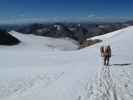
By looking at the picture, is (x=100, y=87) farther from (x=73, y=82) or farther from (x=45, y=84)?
(x=45, y=84)

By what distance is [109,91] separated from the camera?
9781mm

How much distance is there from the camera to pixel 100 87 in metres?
10.6

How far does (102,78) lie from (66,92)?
3398 mm

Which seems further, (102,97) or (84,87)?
(84,87)

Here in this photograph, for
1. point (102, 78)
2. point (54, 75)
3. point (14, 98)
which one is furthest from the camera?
point (54, 75)

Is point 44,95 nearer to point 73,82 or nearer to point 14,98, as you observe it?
point 14,98

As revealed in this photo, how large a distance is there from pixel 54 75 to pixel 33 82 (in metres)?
2.11

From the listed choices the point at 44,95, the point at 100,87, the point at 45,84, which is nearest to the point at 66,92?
the point at 44,95

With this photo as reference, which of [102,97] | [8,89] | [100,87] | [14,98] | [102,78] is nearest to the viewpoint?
[102,97]

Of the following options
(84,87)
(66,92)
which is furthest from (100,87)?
(66,92)

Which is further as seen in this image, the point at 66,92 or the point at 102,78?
the point at 102,78

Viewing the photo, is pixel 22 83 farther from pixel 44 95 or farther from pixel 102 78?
pixel 102 78

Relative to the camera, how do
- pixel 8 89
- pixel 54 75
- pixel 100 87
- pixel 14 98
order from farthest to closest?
pixel 54 75 < pixel 8 89 < pixel 100 87 < pixel 14 98

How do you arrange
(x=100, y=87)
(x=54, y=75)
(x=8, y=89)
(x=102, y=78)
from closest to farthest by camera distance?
(x=100, y=87)
(x=8, y=89)
(x=102, y=78)
(x=54, y=75)
